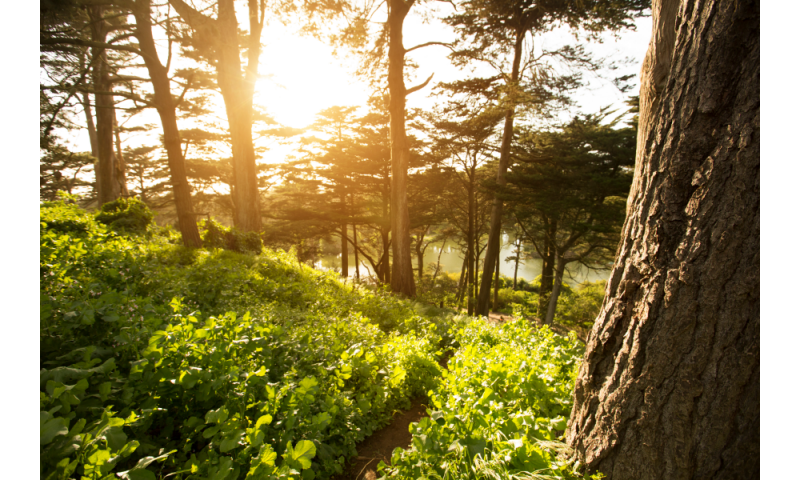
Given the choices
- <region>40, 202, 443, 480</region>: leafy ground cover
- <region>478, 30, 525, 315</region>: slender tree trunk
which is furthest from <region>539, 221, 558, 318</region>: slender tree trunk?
<region>40, 202, 443, 480</region>: leafy ground cover

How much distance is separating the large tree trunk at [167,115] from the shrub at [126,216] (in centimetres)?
141

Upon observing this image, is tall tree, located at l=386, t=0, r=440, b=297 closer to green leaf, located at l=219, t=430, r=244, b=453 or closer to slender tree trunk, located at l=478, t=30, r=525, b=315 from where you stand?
slender tree trunk, located at l=478, t=30, r=525, b=315

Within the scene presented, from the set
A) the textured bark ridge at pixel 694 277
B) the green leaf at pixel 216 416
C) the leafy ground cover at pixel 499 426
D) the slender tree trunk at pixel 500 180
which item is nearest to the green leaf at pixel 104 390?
the green leaf at pixel 216 416

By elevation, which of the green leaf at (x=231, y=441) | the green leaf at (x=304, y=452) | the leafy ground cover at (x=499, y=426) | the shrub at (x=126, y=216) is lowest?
the leafy ground cover at (x=499, y=426)

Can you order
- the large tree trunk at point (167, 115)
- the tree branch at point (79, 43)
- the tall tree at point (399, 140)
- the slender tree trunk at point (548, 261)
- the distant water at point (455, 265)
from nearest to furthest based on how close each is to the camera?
the tree branch at point (79, 43), the large tree trunk at point (167, 115), the tall tree at point (399, 140), the slender tree trunk at point (548, 261), the distant water at point (455, 265)

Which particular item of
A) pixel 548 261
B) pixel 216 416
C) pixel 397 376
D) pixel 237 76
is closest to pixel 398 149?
pixel 237 76

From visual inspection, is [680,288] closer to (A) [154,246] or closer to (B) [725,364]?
(B) [725,364]

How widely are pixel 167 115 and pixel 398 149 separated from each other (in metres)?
5.56

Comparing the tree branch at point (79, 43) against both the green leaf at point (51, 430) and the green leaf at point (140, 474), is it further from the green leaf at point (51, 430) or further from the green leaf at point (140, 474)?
the green leaf at point (140, 474)

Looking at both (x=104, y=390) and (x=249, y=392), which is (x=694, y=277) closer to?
(x=249, y=392)

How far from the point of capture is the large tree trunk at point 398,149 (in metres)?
9.03

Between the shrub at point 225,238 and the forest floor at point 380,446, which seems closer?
the forest floor at point 380,446

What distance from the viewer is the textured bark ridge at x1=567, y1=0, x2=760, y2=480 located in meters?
1.32

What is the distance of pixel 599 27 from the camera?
916 cm
